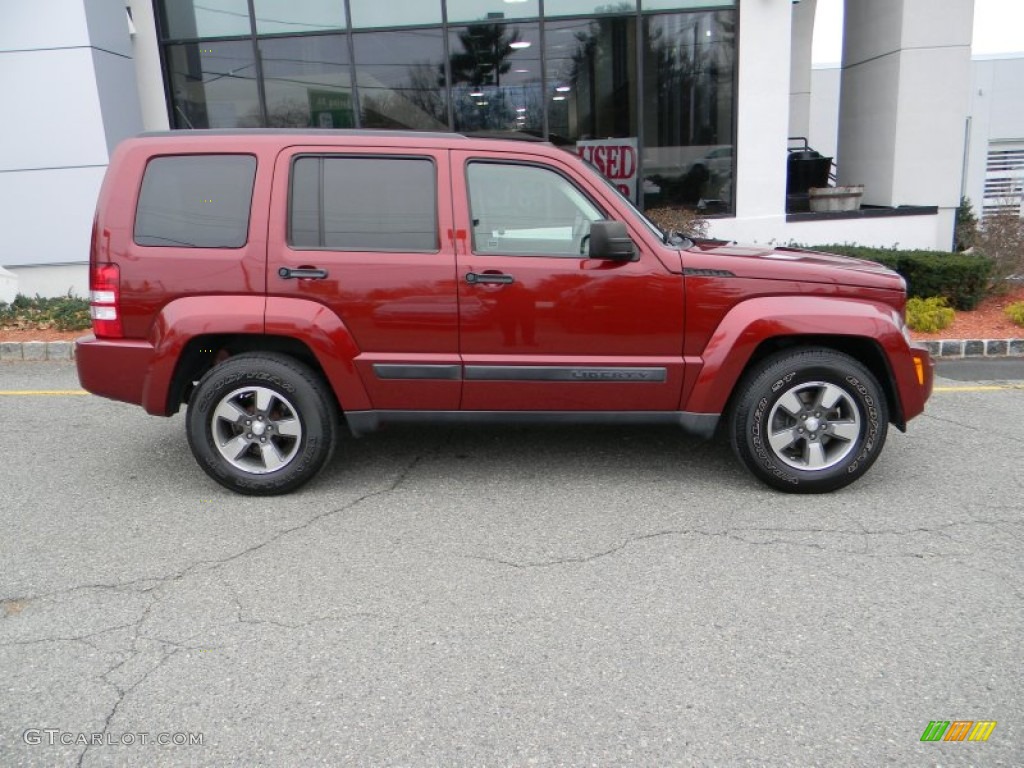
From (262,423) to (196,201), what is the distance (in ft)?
4.15

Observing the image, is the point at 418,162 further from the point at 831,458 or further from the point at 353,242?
the point at 831,458

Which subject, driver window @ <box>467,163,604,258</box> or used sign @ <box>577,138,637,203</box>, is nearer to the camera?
driver window @ <box>467,163,604,258</box>

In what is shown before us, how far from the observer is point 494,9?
11648 millimetres

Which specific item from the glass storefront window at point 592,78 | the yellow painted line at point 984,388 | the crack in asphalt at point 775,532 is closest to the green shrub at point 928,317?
the yellow painted line at point 984,388

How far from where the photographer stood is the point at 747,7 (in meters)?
11.3

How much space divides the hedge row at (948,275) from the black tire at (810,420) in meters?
5.14

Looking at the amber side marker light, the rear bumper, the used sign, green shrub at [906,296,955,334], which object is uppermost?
the used sign

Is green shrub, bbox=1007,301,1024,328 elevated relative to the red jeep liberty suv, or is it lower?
lower

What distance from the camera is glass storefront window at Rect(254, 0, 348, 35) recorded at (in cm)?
1169

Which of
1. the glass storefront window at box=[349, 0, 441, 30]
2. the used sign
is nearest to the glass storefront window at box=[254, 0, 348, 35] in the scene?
the glass storefront window at box=[349, 0, 441, 30]

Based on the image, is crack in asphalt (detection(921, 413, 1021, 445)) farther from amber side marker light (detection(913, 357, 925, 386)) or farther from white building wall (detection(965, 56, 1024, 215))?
white building wall (detection(965, 56, 1024, 215))

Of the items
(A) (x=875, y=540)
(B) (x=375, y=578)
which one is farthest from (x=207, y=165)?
(A) (x=875, y=540)

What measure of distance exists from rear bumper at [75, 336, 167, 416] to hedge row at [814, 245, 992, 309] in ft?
24.7

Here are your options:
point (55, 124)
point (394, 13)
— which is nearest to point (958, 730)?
point (55, 124)
